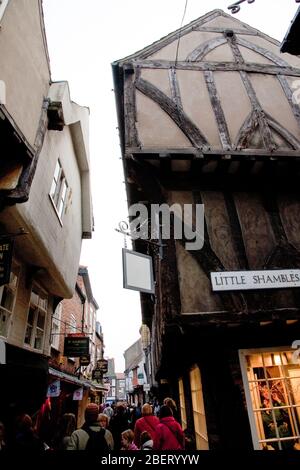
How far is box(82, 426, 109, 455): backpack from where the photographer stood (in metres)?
3.63

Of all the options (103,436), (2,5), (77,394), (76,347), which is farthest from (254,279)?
(77,394)

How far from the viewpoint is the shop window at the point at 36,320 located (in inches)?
333

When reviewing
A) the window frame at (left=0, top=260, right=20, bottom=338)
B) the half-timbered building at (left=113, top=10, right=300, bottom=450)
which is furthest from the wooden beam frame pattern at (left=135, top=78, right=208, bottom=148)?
the window frame at (left=0, top=260, right=20, bottom=338)

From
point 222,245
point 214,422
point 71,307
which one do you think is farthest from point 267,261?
point 71,307

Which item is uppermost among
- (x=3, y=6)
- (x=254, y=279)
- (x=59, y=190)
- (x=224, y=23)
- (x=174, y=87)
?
(x=224, y=23)

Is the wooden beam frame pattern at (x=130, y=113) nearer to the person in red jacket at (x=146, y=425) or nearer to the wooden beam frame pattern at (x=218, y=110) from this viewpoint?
the wooden beam frame pattern at (x=218, y=110)

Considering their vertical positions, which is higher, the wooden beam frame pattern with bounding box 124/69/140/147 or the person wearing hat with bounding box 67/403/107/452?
the wooden beam frame pattern with bounding box 124/69/140/147

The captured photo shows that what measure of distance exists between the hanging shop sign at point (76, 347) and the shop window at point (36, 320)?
9.91 ft

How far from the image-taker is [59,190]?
29.0 ft

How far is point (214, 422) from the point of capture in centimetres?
501

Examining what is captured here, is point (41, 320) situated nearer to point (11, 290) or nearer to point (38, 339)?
point (38, 339)

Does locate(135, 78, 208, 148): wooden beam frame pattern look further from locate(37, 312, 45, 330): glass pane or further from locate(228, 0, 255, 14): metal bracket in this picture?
locate(37, 312, 45, 330): glass pane

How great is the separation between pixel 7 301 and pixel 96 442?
457 cm

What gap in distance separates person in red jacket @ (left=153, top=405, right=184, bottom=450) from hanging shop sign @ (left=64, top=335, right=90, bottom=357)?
27.5ft
